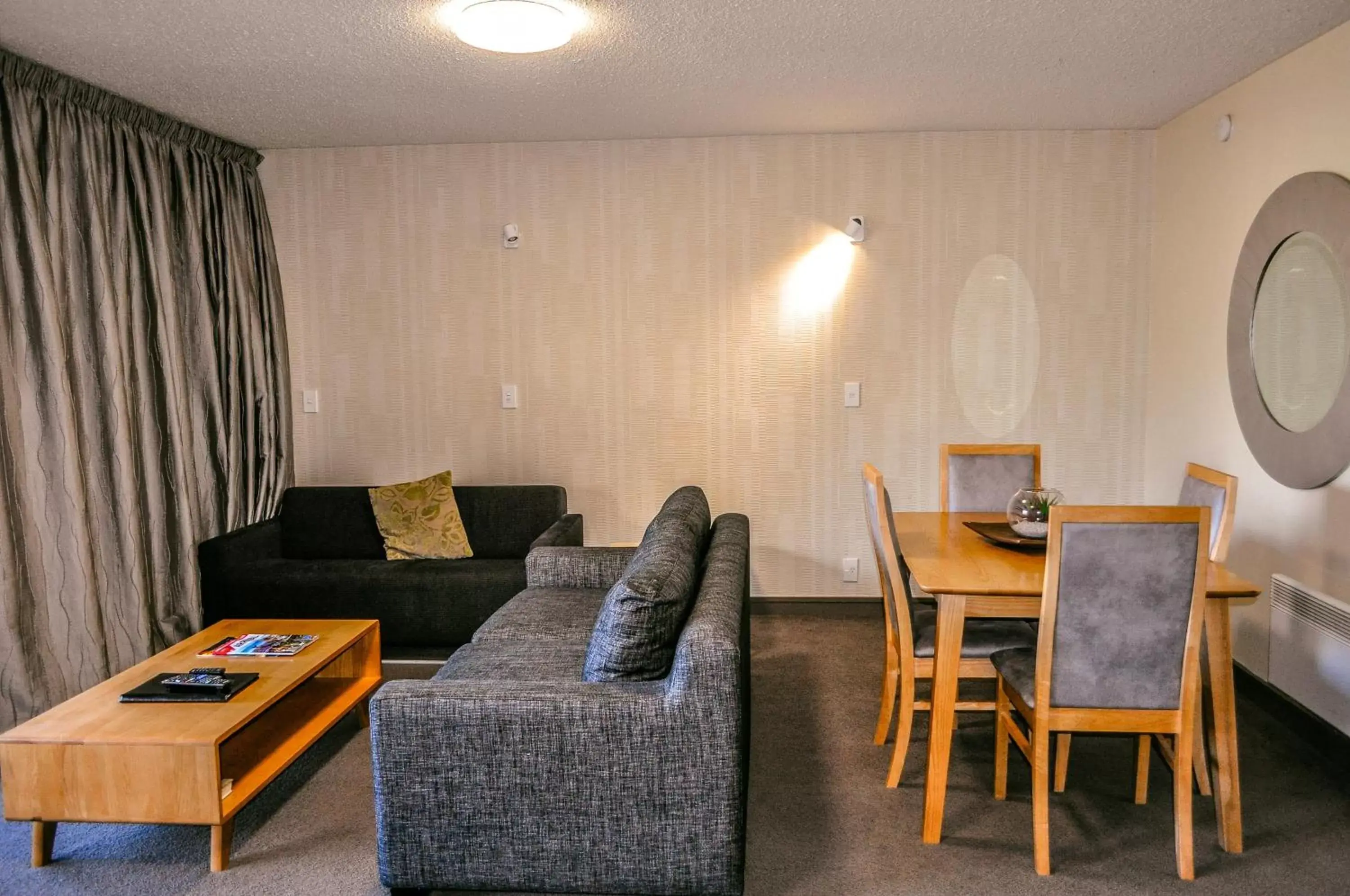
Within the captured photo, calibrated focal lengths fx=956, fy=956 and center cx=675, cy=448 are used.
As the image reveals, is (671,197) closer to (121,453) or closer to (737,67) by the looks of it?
(737,67)

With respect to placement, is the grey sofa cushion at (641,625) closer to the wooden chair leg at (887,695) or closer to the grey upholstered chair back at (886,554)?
the grey upholstered chair back at (886,554)

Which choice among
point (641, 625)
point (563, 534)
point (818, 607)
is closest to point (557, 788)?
point (641, 625)

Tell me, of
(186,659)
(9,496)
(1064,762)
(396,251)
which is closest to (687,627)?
(1064,762)

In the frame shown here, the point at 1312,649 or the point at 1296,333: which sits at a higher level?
the point at 1296,333

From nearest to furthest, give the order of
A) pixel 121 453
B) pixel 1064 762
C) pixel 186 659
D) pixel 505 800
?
pixel 505 800 → pixel 1064 762 → pixel 186 659 → pixel 121 453

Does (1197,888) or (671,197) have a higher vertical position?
(671,197)

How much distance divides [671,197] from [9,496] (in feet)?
9.89

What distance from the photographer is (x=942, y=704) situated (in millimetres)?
2572

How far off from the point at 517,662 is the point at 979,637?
1.38 m

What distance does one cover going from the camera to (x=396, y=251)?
480 cm

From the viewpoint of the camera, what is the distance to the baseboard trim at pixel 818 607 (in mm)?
4703

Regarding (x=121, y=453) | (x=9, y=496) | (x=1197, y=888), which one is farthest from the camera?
(x=121, y=453)

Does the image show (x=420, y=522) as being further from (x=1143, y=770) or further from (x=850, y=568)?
(x=1143, y=770)

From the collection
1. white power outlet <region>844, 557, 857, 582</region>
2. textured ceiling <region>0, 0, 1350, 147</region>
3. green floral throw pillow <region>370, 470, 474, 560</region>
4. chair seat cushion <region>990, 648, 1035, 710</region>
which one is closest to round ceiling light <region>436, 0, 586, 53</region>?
textured ceiling <region>0, 0, 1350, 147</region>
